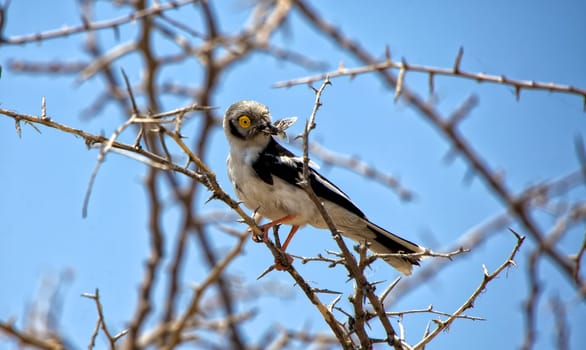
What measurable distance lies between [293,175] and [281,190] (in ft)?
0.48

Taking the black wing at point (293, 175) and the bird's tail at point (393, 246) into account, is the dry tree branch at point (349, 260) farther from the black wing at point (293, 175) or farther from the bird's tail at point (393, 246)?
the black wing at point (293, 175)

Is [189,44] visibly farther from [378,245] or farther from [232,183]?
[378,245]

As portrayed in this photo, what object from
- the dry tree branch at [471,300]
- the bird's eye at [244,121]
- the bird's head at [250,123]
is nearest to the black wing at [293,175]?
the bird's head at [250,123]

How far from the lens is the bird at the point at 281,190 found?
16.7ft

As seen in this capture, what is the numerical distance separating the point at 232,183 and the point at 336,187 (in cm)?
74

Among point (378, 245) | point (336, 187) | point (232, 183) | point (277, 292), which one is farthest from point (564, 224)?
point (277, 292)

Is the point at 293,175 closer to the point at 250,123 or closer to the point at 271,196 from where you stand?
the point at 271,196

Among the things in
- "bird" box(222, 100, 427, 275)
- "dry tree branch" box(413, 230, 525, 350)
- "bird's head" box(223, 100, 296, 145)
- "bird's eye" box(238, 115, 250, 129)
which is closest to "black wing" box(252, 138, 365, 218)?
"bird" box(222, 100, 427, 275)

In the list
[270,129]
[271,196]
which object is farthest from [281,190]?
[270,129]

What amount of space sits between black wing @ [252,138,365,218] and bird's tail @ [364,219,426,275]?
177 mm

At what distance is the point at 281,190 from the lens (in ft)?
17.0

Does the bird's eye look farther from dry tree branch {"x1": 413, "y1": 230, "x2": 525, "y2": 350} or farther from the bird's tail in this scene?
dry tree branch {"x1": 413, "y1": 230, "x2": 525, "y2": 350}

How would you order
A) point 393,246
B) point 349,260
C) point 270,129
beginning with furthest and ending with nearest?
point 270,129, point 393,246, point 349,260

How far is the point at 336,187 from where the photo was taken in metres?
5.30
